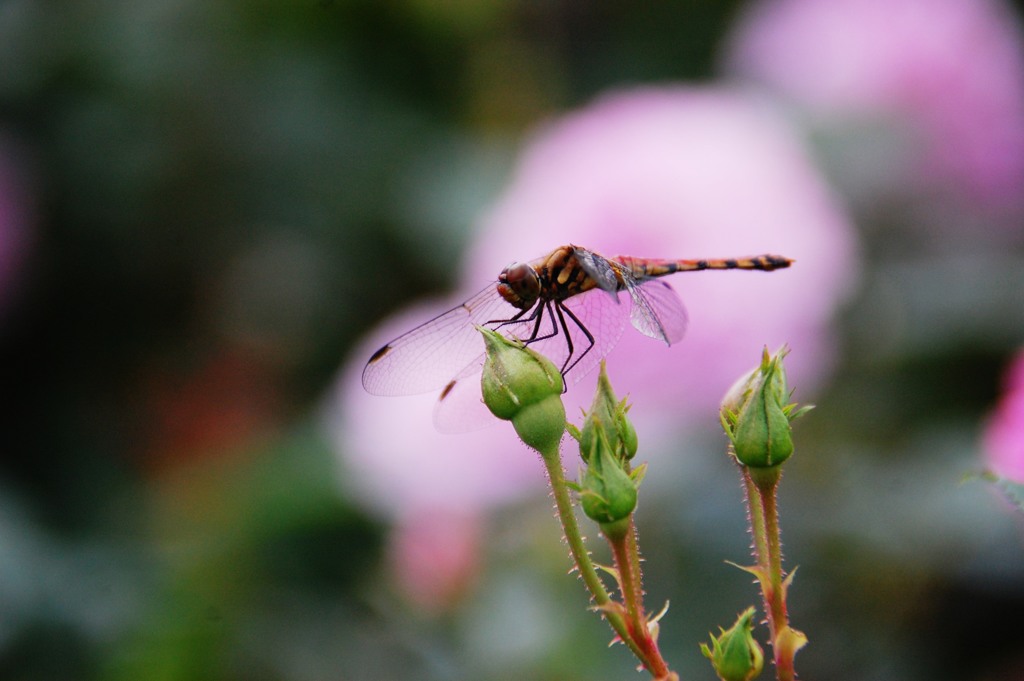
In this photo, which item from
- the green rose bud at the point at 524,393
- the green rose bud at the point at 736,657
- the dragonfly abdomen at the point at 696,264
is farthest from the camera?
the dragonfly abdomen at the point at 696,264

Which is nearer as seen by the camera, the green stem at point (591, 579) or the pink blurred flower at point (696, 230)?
the green stem at point (591, 579)

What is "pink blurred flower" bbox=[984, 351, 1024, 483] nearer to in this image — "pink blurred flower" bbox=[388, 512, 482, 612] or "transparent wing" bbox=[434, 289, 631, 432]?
"transparent wing" bbox=[434, 289, 631, 432]

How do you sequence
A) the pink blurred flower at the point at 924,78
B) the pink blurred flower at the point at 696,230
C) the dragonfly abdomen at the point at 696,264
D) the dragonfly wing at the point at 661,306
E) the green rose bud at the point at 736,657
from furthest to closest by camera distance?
the pink blurred flower at the point at 924,78
the pink blurred flower at the point at 696,230
the dragonfly abdomen at the point at 696,264
the dragonfly wing at the point at 661,306
the green rose bud at the point at 736,657

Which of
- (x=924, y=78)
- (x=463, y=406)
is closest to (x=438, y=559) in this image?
(x=463, y=406)

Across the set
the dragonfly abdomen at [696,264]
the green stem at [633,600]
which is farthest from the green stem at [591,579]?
the dragonfly abdomen at [696,264]

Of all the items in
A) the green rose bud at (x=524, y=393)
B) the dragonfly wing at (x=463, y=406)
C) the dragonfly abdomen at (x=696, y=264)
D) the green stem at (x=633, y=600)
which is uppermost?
the dragonfly abdomen at (x=696, y=264)

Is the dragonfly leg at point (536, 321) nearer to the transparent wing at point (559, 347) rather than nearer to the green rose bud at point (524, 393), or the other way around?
the transparent wing at point (559, 347)

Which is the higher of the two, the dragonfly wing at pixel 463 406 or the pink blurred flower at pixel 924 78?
the pink blurred flower at pixel 924 78
